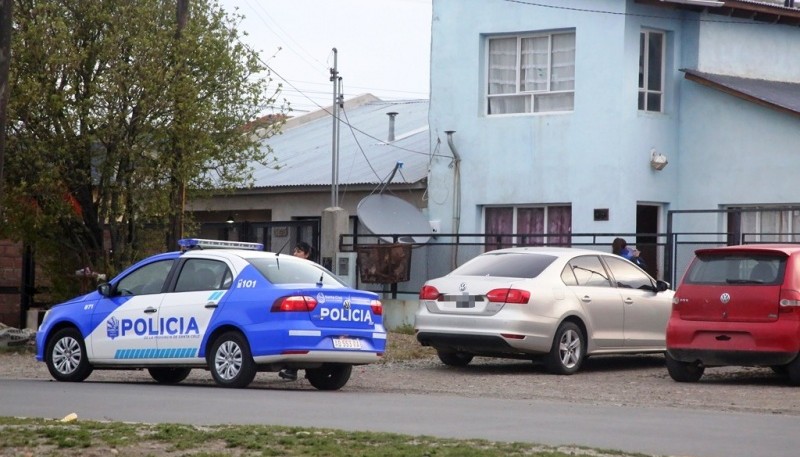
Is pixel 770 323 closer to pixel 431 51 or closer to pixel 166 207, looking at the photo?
pixel 166 207

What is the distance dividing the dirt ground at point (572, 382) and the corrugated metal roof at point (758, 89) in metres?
6.11

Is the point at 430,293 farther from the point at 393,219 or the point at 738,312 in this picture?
the point at 393,219

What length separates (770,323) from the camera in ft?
52.9

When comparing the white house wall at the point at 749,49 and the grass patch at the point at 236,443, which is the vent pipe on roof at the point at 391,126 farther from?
the grass patch at the point at 236,443

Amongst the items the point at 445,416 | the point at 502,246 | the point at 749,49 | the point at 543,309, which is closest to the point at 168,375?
the point at 543,309

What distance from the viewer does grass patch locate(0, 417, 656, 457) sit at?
9.29 metres

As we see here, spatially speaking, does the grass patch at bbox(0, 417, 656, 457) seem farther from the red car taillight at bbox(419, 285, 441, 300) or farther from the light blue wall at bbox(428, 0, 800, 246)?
the light blue wall at bbox(428, 0, 800, 246)

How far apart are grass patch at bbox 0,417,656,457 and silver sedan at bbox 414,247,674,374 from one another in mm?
7200

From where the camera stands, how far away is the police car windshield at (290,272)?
613 inches

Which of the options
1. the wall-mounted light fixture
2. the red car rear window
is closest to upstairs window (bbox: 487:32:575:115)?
the wall-mounted light fixture

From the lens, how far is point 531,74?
26.9 meters

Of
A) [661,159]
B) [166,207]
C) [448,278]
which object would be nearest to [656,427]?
[448,278]

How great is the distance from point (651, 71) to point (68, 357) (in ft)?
44.6

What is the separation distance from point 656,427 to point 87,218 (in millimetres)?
14633
